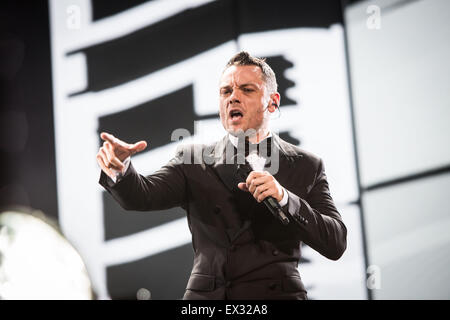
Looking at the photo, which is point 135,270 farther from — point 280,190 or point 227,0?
point 227,0

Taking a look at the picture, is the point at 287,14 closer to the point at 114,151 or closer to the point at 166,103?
the point at 166,103

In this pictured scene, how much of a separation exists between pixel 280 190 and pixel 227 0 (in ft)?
4.51

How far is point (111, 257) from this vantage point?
2.31m

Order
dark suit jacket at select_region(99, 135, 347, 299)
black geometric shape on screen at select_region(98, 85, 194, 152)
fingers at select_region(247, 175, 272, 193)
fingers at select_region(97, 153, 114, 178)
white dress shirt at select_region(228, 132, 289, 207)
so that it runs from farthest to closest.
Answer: black geometric shape on screen at select_region(98, 85, 194, 152)
white dress shirt at select_region(228, 132, 289, 207)
dark suit jacket at select_region(99, 135, 347, 299)
fingers at select_region(97, 153, 114, 178)
fingers at select_region(247, 175, 272, 193)

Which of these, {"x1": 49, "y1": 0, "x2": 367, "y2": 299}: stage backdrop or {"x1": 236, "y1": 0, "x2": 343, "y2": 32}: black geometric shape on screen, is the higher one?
{"x1": 236, "y1": 0, "x2": 343, "y2": 32}: black geometric shape on screen

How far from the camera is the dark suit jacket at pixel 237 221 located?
5.24ft

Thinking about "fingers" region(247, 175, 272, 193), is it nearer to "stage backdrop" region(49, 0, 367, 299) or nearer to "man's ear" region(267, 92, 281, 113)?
"man's ear" region(267, 92, 281, 113)

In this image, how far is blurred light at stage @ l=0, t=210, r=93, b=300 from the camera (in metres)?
2.24

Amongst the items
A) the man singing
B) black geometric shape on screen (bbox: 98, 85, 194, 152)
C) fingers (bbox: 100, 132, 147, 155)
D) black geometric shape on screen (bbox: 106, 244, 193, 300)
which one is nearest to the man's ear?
the man singing

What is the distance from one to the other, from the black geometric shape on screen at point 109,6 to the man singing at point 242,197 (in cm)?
90

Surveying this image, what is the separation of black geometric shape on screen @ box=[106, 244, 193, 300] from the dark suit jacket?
2.04ft

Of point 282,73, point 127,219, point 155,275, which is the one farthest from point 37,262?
point 282,73

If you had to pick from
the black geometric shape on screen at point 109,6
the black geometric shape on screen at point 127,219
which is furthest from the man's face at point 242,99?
the black geometric shape on screen at point 109,6
